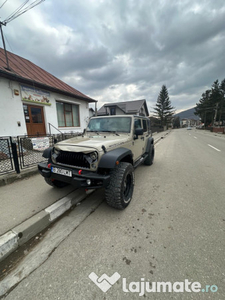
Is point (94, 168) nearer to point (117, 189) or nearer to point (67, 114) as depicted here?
point (117, 189)

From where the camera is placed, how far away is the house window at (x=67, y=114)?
385 inches

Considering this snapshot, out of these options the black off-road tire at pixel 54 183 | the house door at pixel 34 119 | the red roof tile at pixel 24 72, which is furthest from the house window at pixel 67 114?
the black off-road tire at pixel 54 183

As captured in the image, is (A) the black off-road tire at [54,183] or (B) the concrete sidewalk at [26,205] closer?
(B) the concrete sidewalk at [26,205]

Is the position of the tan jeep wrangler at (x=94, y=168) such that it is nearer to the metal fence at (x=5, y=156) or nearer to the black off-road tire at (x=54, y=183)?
the black off-road tire at (x=54, y=183)

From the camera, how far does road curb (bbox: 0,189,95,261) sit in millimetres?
1808

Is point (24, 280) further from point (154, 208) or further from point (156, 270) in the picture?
point (154, 208)

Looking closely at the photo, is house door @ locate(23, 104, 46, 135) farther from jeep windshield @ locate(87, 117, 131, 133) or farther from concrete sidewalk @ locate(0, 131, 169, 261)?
jeep windshield @ locate(87, 117, 131, 133)

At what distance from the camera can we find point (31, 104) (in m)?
7.55

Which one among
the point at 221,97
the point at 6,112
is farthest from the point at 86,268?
the point at 221,97

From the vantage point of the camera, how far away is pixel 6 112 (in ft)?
20.8

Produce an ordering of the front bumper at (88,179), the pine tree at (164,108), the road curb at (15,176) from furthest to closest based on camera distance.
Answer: the pine tree at (164,108)
the road curb at (15,176)
the front bumper at (88,179)

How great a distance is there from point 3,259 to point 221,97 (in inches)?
2457

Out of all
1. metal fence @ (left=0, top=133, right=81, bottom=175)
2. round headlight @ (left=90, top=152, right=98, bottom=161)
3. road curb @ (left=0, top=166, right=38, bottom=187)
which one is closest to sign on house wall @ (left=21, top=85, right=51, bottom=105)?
metal fence @ (left=0, top=133, right=81, bottom=175)

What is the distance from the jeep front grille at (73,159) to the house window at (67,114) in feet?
25.7
